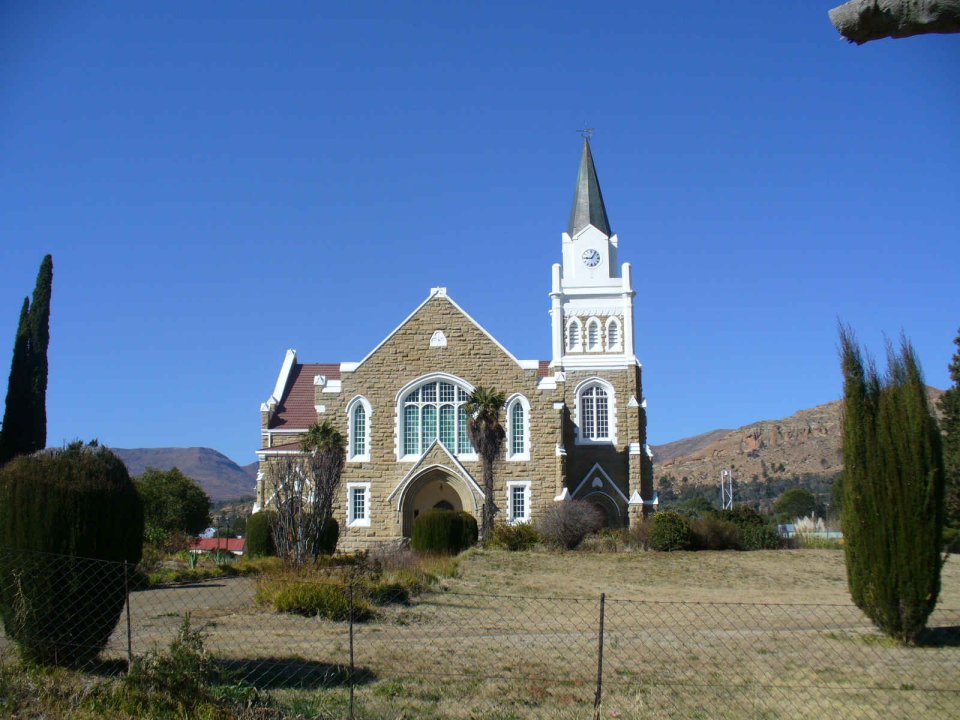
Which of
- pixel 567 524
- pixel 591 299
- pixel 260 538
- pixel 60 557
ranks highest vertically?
pixel 591 299

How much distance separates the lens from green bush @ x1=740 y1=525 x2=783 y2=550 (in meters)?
32.3

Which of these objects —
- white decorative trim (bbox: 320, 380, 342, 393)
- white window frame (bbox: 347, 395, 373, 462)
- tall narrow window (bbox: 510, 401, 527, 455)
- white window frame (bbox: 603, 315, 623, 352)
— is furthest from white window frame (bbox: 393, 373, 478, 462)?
white window frame (bbox: 603, 315, 623, 352)

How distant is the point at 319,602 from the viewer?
16.0 metres

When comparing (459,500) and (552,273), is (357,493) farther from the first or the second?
(552,273)

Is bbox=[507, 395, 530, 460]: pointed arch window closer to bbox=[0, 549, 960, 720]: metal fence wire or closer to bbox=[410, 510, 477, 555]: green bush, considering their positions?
bbox=[410, 510, 477, 555]: green bush

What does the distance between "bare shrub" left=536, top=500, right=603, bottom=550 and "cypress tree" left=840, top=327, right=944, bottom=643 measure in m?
17.4

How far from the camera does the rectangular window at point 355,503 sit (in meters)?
38.6

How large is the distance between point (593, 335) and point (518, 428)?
7691 millimetres

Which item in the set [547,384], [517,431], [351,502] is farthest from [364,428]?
[547,384]

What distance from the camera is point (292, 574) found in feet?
62.1

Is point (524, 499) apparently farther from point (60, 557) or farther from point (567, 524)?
point (60, 557)

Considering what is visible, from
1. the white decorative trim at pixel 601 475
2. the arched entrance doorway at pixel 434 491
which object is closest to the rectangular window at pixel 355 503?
the arched entrance doorway at pixel 434 491

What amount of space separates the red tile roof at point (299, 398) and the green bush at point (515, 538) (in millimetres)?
13299

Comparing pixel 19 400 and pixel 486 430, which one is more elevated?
pixel 19 400
